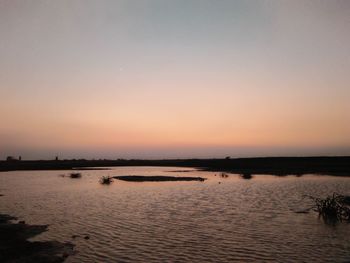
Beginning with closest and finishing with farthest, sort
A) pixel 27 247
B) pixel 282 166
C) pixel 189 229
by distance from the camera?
pixel 27 247 → pixel 189 229 → pixel 282 166

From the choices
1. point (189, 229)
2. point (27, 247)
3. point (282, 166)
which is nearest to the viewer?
point (27, 247)

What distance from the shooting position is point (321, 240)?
18000 mm

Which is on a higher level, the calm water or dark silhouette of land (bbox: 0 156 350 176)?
dark silhouette of land (bbox: 0 156 350 176)

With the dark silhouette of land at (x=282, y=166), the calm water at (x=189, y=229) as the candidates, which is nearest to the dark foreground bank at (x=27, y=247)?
the calm water at (x=189, y=229)

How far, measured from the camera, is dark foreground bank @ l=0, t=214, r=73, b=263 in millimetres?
14820

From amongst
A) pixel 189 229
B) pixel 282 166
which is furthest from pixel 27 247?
pixel 282 166

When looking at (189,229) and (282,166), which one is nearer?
(189,229)

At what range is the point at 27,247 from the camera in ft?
54.1

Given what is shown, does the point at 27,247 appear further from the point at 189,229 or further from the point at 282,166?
the point at 282,166

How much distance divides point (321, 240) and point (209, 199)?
1666cm

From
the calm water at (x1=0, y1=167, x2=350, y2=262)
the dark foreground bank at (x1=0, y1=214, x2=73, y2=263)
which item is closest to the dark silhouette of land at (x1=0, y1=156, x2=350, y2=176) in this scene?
the calm water at (x1=0, y1=167, x2=350, y2=262)

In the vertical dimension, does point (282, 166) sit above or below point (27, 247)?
above

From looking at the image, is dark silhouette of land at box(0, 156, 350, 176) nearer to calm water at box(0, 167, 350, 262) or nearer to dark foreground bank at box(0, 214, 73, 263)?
calm water at box(0, 167, 350, 262)

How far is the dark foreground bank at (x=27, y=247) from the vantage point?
1482 cm
